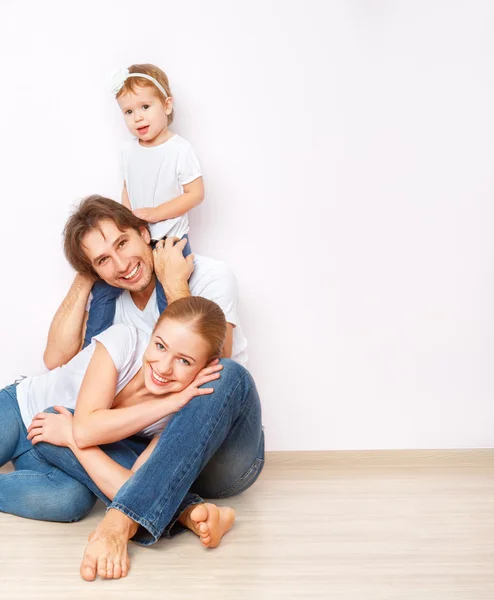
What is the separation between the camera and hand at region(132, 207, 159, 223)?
230 cm

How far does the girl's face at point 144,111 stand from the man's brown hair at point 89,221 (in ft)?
0.77

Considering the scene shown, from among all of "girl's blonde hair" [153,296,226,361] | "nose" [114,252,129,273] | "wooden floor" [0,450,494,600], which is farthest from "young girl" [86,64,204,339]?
"wooden floor" [0,450,494,600]

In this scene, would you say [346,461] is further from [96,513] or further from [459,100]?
[459,100]

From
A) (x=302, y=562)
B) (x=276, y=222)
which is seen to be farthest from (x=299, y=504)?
(x=276, y=222)

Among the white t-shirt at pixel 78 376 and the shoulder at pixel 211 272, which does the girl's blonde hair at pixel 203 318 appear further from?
the shoulder at pixel 211 272

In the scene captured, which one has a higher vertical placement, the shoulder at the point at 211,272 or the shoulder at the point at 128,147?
the shoulder at the point at 128,147

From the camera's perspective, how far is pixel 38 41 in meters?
2.46

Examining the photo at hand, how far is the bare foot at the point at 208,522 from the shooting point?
1.79m

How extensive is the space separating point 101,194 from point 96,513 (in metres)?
1.03

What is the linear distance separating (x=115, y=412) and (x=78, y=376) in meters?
0.32

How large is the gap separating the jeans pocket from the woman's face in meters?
0.36

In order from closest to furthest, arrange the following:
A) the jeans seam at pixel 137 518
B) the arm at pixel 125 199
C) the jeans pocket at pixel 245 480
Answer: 1. the jeans seam at pixel 137 518
2. the jeans pocket at pixel 245 480
3. the arm at pixel 125 199

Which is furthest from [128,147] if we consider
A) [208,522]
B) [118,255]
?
[208,522]

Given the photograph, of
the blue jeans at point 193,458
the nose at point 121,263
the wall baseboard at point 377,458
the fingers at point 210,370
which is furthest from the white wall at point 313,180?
the fingers at point 210,370
